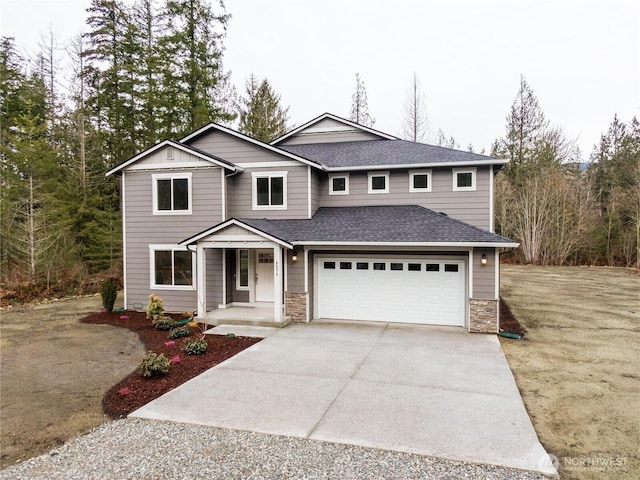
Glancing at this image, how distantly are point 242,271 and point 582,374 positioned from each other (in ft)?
29.9

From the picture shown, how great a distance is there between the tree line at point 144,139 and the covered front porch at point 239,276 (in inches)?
332

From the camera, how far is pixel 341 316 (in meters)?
10.6

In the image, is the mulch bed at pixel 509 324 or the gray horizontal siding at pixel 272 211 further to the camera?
the gray horizontal siding at pixel 272 211

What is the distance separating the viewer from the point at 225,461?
12.8ft

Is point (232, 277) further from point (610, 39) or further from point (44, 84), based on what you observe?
point (44, 84)

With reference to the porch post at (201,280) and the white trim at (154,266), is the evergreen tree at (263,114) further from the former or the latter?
the porch post at (201,280)

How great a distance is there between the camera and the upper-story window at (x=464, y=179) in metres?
11.3

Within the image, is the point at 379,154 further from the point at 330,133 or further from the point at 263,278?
the point at 263,278

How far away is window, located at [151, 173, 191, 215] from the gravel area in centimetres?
802

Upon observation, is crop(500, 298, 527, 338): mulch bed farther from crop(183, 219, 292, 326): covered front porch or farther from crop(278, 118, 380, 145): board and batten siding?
crop(278, 118, 380, 145): board and batten siding

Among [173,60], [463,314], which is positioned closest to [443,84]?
[173,60]

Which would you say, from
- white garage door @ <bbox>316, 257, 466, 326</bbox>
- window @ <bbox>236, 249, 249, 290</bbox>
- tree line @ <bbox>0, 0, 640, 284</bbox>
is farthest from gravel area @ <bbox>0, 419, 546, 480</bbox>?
tree line @ <bbox>0, 0, 640, 284</bbox>

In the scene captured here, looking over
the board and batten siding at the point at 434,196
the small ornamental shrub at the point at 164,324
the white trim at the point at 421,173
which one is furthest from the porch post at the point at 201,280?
the white trim at the point at 421,173

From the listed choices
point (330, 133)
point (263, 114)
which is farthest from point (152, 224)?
point (263, 114)
